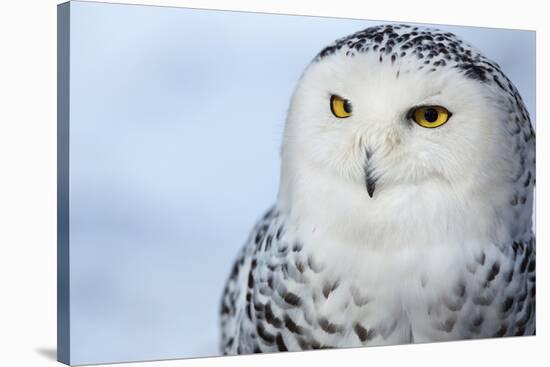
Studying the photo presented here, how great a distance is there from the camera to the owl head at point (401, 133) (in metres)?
2.72

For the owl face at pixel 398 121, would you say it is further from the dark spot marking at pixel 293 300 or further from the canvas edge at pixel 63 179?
the canvas edge at pixel 63 179

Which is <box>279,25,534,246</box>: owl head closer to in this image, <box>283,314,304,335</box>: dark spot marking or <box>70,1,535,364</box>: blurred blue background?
<box>70,1,535,364</box>: blurred blue background

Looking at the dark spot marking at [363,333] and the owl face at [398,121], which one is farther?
the dark spot marking at [363,333]

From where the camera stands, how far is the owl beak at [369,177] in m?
2.70

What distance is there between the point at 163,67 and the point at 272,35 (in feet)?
1.43

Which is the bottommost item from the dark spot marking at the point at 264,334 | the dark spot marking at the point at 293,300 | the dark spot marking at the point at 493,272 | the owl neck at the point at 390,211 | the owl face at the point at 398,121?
the dark spot marking at the point at 264,334

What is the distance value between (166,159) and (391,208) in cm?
75

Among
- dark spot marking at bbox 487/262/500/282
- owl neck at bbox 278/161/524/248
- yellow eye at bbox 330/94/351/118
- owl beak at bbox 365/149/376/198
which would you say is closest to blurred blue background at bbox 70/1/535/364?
owl neck at bbox 278/161/524/248

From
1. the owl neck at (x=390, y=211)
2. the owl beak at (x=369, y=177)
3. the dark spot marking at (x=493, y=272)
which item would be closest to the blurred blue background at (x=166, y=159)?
the owl neck at (x=390, y=211)

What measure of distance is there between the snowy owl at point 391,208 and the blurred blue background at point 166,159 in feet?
0.37

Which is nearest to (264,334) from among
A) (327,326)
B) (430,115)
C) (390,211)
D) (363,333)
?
(327,326)

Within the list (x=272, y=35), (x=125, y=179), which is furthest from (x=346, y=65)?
(x=125, y=179)

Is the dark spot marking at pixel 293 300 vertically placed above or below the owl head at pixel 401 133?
below

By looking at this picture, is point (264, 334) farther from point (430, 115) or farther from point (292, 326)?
point (430, 115)
